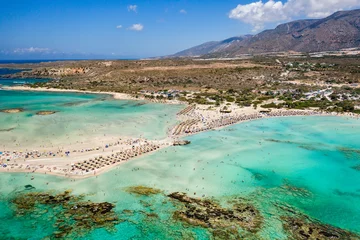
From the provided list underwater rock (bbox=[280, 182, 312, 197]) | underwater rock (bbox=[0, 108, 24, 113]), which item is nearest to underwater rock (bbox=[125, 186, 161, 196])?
underwater rock (bbox=[280, 182, 312, 197])

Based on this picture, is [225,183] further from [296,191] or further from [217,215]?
[296,191]

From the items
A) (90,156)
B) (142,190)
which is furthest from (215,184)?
(90,156)

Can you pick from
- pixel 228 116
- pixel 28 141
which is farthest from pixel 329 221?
pixel 28 141

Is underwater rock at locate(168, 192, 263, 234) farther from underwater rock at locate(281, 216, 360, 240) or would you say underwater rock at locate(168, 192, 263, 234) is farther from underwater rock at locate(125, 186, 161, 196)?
underwater rock at locate(125, 186, 161, 196)

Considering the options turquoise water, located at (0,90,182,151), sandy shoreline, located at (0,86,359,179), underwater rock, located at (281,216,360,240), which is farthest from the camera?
turquoise water, located at (0,90,182,151)

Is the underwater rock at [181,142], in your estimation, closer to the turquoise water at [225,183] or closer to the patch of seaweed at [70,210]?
the turquoise water at [225,183]

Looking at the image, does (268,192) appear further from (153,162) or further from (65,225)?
(65,225)

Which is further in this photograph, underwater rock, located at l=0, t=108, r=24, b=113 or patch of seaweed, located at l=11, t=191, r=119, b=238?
underwater rock, located at l=0, t=108, r=24, b=113
